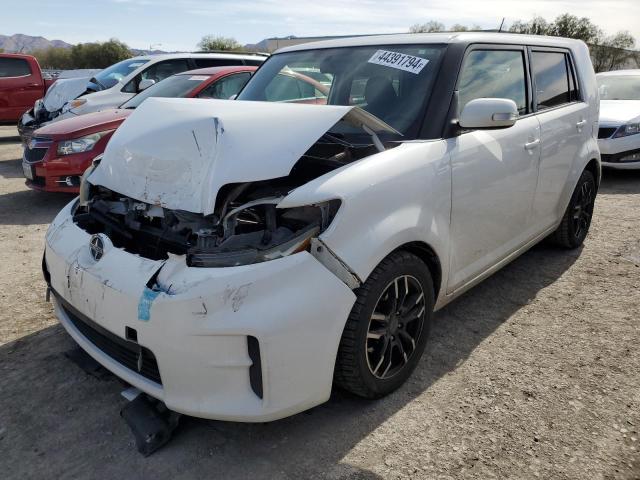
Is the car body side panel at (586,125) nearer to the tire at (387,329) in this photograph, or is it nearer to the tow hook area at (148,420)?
the tire at (387,329)

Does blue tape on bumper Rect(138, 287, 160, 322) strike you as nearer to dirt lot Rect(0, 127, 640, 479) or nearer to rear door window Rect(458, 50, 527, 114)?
dirt lot Rect(0, 127, 640, 479)

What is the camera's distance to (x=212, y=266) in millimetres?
2127

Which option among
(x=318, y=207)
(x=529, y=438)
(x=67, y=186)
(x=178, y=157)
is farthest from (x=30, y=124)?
(x=529, y=438)

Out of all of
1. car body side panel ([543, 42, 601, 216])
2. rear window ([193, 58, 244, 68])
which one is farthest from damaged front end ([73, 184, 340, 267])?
rear window ([193, 58, 244, 68])

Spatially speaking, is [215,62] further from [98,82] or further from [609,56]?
[609,56]

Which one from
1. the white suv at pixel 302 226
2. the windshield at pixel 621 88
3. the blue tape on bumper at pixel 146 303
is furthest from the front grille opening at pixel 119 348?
the windshield at pixel 621 88

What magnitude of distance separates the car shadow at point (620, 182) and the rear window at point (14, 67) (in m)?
Result: 12.8

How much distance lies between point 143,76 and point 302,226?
7351 mm

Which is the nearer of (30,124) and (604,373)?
(604,373)

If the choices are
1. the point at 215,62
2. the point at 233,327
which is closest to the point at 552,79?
the point at 233,327

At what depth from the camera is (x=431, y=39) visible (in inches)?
126

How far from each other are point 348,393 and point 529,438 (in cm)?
86

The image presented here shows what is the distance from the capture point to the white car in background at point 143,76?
819 cm

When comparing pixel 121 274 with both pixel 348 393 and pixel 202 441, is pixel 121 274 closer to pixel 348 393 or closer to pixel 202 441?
pixel 202 441
